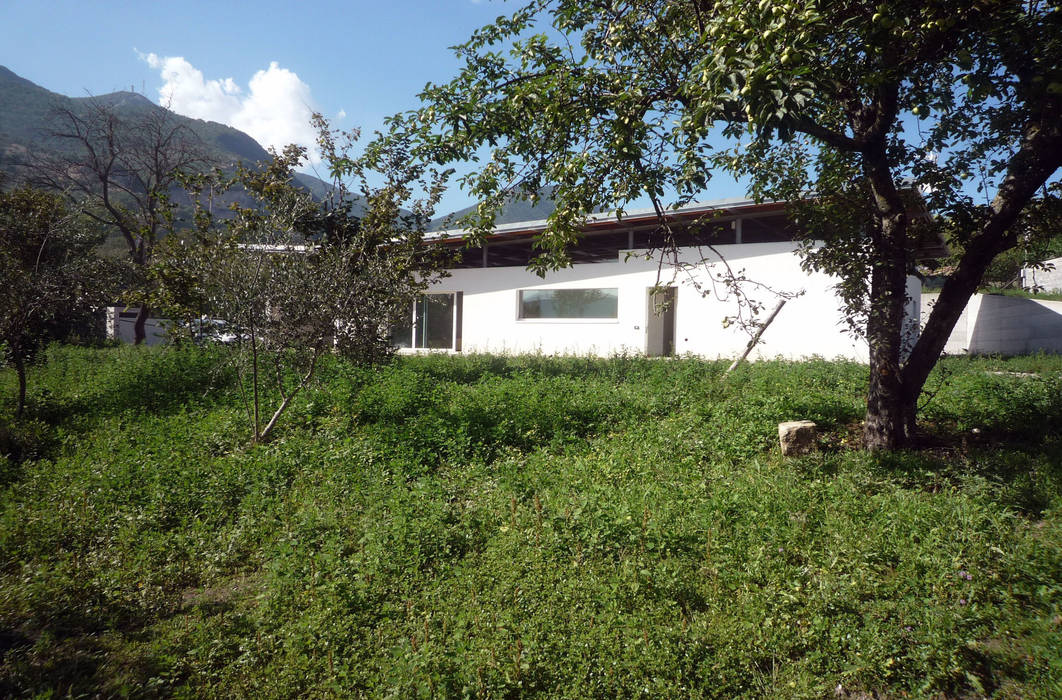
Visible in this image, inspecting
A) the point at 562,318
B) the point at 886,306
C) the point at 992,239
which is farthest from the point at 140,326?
the point at 992,239

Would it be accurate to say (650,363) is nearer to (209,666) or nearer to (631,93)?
(631,93)

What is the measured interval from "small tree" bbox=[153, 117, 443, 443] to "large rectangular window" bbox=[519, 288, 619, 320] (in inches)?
245

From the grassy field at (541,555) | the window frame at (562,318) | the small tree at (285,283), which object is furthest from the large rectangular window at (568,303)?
the grassy field at (541,555)

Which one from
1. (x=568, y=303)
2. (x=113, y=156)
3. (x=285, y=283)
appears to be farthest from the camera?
(x=113, y=156)

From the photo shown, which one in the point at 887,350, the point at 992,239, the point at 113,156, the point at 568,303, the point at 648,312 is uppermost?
the point at 113,156

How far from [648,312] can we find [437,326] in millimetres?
6786

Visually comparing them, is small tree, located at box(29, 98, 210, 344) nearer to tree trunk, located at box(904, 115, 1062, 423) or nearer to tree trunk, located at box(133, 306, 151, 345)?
tree trunk, located at box(133, 306, 151, 345)

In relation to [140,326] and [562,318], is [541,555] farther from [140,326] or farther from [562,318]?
[140,326]

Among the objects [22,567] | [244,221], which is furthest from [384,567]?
[244,221]

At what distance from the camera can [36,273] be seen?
25.3ft

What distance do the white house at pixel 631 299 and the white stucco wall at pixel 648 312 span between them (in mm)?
25

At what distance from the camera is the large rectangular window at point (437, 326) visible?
666 inches

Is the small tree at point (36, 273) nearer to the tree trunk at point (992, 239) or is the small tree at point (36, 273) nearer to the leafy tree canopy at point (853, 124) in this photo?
the leafy tree canopy at point (853, 124)

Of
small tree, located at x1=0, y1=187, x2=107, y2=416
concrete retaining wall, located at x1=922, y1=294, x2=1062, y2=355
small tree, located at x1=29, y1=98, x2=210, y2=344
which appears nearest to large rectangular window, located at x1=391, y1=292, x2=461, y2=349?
small tree, located at x1=29, y1=98, x2=210, y2=344
